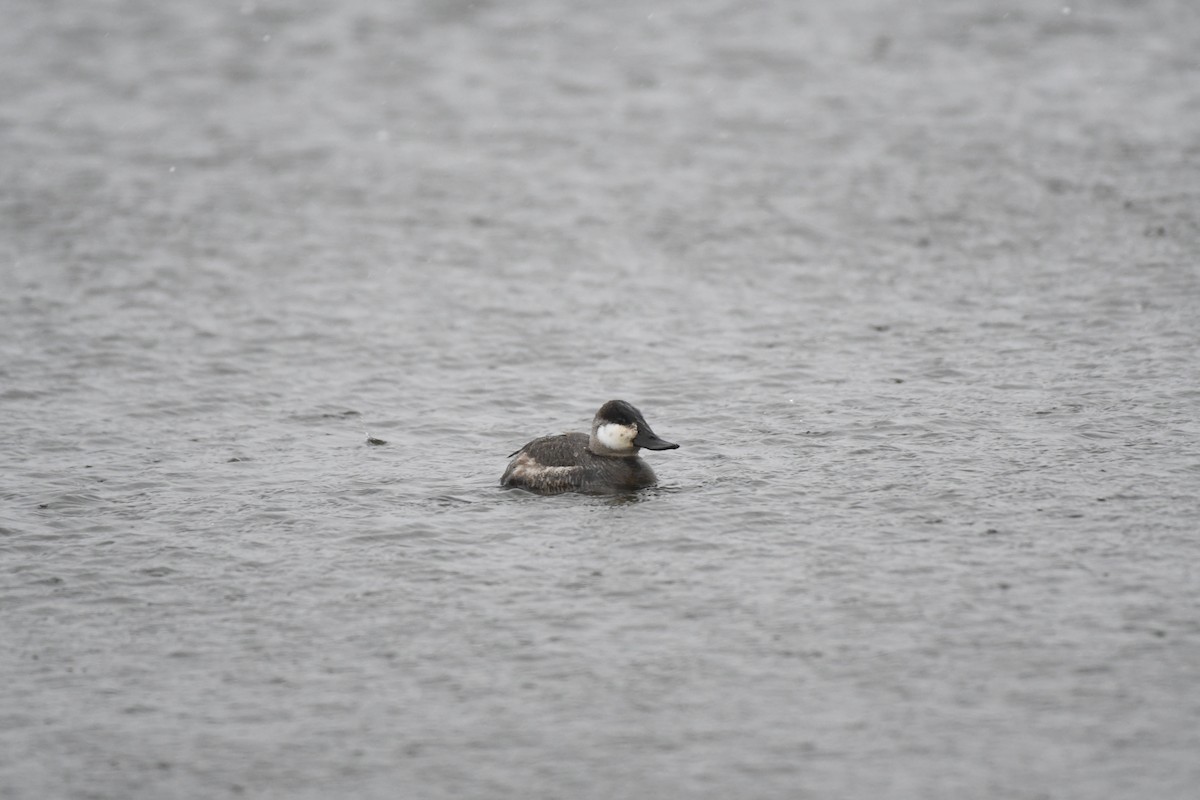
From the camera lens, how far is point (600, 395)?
14391 mm

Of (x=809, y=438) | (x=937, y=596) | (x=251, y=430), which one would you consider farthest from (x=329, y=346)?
(x=937, y=596)

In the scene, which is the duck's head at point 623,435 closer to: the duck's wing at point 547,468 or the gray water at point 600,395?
the duck's wing at point 547,468

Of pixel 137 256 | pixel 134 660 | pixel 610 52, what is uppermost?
pixel 610 52

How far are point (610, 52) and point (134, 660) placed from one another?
17.9m

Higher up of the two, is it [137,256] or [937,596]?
[137,256]

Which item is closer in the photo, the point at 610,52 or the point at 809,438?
the point at 809,438

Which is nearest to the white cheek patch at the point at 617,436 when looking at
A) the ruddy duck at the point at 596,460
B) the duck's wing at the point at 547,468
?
the ruddy duck at the point at 596,460

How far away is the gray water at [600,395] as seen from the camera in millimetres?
8588

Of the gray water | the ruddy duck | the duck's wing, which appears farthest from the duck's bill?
the duck's wing

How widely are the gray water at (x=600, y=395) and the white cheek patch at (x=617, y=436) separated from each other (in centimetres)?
A: 39

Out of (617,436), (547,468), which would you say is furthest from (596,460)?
(547,468)

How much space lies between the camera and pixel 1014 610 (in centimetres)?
965

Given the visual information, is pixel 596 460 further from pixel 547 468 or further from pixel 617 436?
pixel 547 468

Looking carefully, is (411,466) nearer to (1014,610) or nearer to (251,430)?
(251,430)
